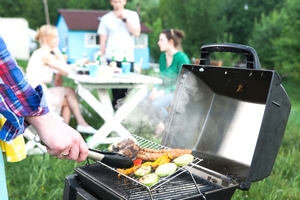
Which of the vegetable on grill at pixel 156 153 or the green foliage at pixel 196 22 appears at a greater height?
the green foliage at pixel 196 22

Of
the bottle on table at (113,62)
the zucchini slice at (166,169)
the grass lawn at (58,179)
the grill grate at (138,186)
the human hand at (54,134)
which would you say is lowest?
the grass lawn at (58,179)

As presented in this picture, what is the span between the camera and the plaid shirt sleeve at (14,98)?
45.8 inches

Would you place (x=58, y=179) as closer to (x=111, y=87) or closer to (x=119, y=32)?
(x=111, y=87)

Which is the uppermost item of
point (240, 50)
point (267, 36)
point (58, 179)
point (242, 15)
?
point (242, 15)

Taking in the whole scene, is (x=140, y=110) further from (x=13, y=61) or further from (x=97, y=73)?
(x=13, y=61)

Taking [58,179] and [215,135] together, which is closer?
[215,135]

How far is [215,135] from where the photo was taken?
2.40 m

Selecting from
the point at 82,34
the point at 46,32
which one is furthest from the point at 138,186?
the point at 82,34

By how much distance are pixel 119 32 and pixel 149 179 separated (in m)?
3.62

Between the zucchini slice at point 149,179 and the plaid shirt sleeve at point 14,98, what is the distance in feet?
2.08

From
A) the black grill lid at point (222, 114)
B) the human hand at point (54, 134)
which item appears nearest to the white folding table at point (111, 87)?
the black grill lid at point (222, 114)

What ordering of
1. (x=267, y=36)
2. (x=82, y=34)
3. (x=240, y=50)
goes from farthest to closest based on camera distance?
1. (x=267, y=36)
2. (x=82, y=34)
3. (x=240, y=50)

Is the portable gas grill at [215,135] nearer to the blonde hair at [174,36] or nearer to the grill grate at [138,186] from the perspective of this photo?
the grill grate at [138,186]

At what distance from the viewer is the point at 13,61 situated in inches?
46.4
